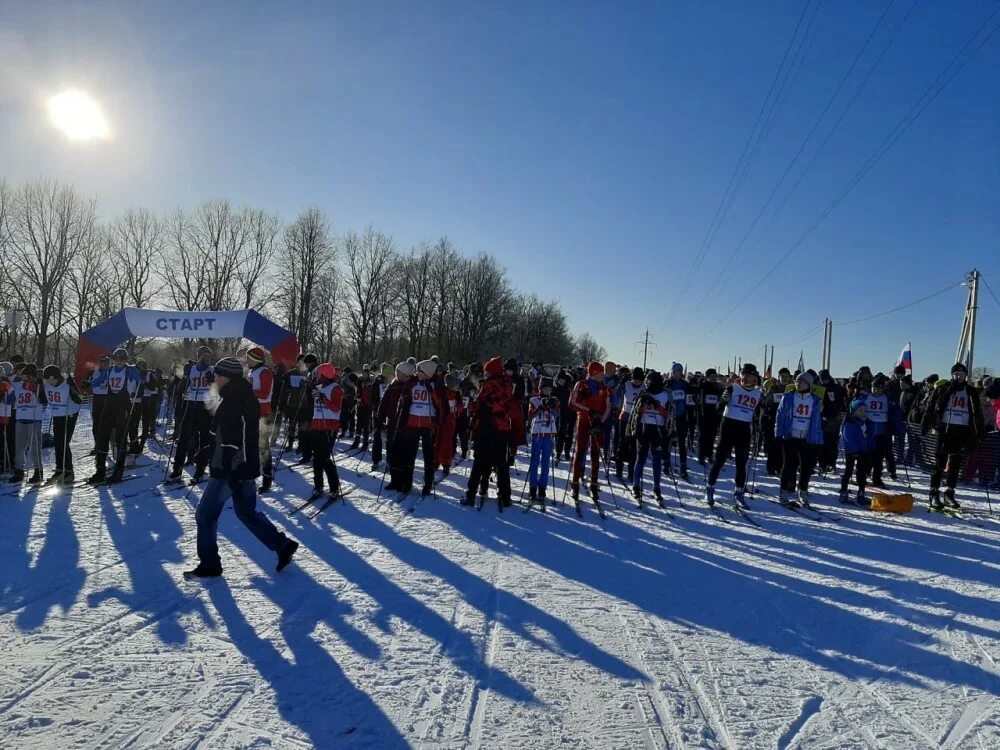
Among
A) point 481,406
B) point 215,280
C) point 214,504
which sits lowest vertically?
point 214,504

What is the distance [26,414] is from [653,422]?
9.73m

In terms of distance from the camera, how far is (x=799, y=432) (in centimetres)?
1023

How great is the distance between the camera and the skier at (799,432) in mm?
10234

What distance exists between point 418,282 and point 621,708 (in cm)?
5850

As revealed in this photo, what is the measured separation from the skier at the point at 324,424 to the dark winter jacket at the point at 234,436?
343 cm

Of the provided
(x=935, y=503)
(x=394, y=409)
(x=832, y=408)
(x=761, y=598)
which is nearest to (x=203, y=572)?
(x=394, y=409)

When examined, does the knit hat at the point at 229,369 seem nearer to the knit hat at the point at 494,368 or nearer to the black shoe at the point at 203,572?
the black shoe at the point at 203,572

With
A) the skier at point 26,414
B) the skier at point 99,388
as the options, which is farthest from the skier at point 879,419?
the skier at point 26,414

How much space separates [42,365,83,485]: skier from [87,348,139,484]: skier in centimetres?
45

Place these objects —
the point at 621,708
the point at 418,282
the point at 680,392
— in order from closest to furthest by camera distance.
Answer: the point at 621,708
the point at 680,392
the point at 418,282

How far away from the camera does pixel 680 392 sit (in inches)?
538

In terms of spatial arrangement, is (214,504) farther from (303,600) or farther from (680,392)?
(680,392)

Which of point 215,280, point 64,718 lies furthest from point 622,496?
point 215,280

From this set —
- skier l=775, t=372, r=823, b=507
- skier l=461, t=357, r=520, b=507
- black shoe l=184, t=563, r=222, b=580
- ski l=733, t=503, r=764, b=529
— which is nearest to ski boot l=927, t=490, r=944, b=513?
skier l=775, t=372, r=823, b=507
